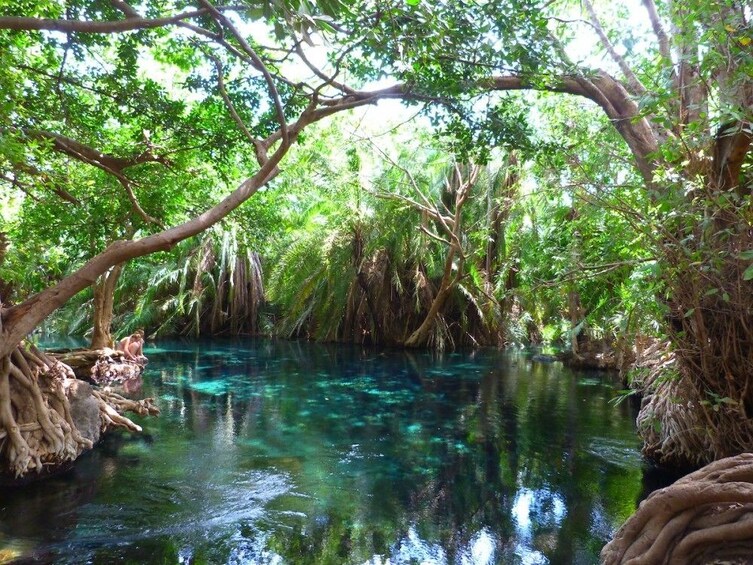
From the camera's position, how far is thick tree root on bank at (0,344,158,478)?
686cm

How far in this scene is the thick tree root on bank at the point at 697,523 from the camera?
3.20 m

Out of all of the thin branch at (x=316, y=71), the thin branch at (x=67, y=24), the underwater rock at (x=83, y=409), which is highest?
the thin branch at (x=316, y=71)

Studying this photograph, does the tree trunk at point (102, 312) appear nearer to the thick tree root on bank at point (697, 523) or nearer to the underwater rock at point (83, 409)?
the underwater rock at point (83, 409)

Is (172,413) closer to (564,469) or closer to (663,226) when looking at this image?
(564,469)

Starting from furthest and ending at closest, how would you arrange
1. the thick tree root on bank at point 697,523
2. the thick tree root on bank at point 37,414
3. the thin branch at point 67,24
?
the thick tree root on bank at point 37,414 < the thin branch at point 67,24 < the thick tree root on bank at point 697,523

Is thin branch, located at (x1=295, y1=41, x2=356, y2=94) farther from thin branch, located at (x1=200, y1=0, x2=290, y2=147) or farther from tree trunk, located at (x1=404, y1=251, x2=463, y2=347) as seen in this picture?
tree trunk, located at (x1=404, y1=251, x2=463, y2=347)

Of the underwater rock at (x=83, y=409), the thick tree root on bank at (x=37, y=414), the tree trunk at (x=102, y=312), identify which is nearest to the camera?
the thick tree root on bank at (x=37, y=414)

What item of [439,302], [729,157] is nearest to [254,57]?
[729,157]

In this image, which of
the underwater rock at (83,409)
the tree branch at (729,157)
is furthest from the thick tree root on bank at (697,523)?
the underwater rock at (83,409)

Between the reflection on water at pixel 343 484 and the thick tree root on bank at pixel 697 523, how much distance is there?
2.07 m

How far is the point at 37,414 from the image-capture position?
24.0ft

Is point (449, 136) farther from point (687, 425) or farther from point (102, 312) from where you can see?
point (102, 312)

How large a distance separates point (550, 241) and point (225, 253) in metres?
15.3

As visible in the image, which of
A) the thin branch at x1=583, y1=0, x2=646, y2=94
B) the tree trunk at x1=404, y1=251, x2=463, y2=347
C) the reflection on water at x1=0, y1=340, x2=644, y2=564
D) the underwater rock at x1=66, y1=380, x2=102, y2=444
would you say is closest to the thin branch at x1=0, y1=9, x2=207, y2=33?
the reflection on water at x1=0, y1=340, x2=644, y2=564
